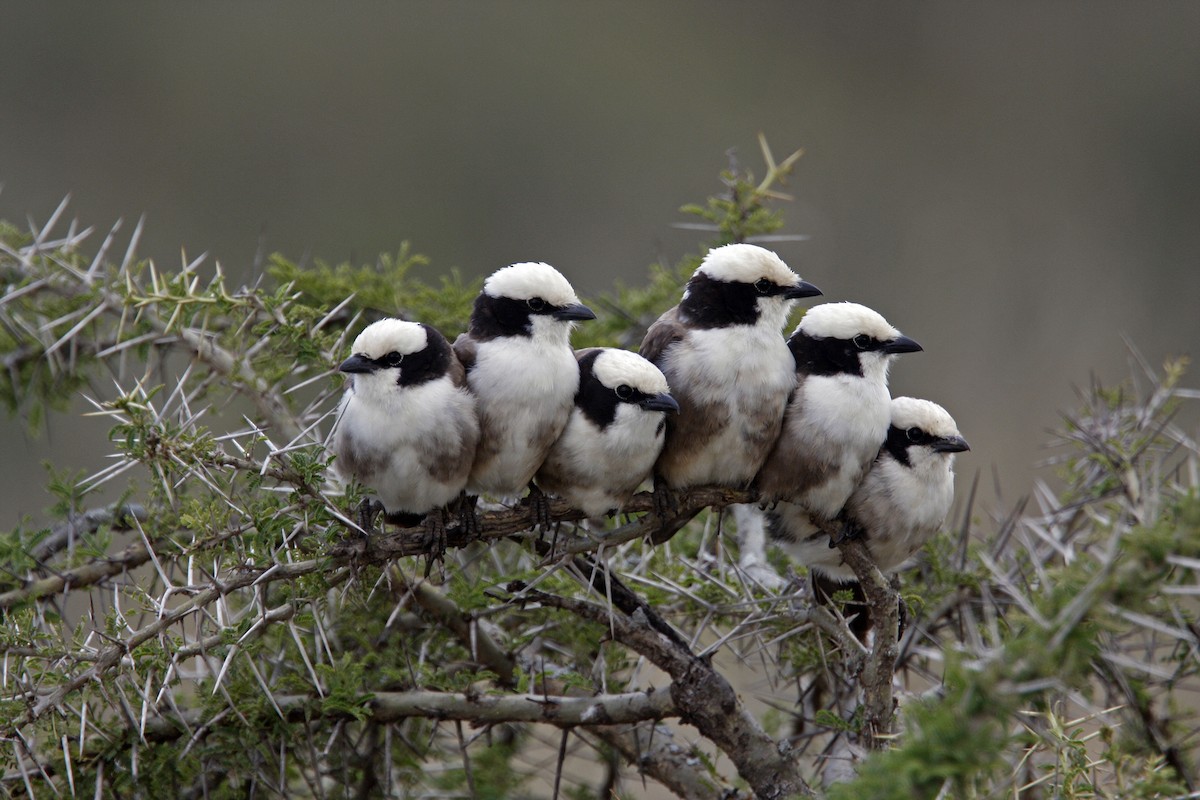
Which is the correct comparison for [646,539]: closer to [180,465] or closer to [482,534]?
[482,534]

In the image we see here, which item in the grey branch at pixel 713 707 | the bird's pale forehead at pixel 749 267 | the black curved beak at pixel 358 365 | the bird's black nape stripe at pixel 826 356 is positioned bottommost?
the grey branch at pixel 713 707

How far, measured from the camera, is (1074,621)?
1771mm

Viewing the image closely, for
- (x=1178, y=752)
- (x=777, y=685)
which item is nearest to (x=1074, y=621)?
(x=1178, y=752)

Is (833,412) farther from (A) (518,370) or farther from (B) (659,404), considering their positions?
(A) (518,370)

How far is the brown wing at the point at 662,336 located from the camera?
11.3ft

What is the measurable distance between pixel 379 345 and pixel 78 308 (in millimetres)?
1527

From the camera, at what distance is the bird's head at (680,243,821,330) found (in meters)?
3.35

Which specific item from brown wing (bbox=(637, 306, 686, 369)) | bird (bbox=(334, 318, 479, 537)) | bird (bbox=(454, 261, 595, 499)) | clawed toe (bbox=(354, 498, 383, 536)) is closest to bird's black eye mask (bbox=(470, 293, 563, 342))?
bird (bbox=(454, 261, 595, 499))

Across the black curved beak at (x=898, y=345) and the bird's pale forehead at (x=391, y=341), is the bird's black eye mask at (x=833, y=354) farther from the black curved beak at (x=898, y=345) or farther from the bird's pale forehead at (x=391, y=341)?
the bird's pale forehead at (x=391, y=341)

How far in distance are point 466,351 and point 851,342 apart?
104 centimetres

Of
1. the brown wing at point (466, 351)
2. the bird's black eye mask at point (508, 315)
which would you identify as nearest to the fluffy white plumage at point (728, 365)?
the bird's black eye mask at point (508, 315)

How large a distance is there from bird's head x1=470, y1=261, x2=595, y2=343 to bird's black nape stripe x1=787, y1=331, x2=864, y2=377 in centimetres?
59

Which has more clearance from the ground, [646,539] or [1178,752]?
[646,539]

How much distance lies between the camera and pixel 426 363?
3.20 metres
